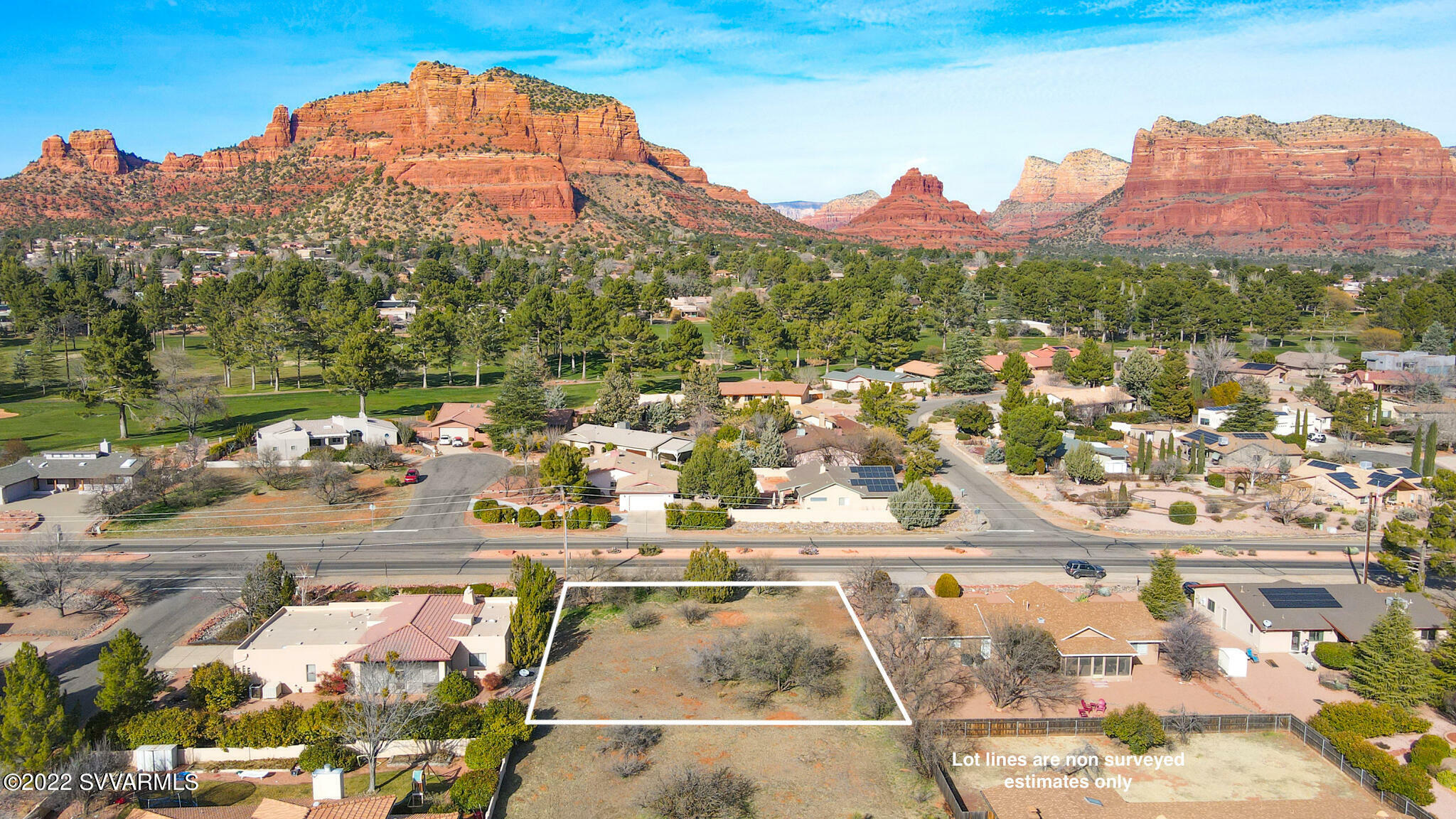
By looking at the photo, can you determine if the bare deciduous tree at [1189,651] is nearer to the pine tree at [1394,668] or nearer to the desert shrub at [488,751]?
the pine tree at [1394,668]

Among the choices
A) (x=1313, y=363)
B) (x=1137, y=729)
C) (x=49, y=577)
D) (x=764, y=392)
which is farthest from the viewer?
(x=1313, y=363)

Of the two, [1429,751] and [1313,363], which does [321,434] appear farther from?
[1313,363]

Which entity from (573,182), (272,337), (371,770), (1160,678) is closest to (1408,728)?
(1160,678)

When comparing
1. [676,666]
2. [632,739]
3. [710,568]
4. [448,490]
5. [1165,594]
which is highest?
[676,666]

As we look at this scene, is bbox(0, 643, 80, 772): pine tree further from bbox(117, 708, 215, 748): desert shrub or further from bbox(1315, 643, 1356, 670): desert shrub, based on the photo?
bbox(1315, 643, 1356, 670): desert shrub

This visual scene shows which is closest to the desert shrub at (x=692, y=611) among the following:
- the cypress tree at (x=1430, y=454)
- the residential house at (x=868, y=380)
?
the cypress tree at (x=1430, y=454)

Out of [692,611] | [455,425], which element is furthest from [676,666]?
[455,425]

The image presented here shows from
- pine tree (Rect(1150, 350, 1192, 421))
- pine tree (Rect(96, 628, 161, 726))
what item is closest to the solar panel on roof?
pine tree (Rect(1150, 350, 1192, 421))
